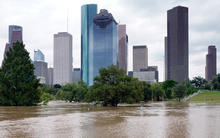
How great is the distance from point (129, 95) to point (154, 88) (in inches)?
2120

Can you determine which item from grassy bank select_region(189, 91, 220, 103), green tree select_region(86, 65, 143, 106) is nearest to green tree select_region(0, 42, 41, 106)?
green tree select_region(86, 65, 143, 106)

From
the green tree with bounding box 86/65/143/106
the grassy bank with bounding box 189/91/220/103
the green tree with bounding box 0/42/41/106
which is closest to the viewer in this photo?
the green tree with bounding box 0/42/41/106

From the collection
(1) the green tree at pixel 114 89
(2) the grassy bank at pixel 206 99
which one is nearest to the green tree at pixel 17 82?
(1) the green tree at pixel 114 89

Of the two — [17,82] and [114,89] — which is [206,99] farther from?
[17,82]

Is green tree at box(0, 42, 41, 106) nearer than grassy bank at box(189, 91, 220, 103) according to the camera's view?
Yes

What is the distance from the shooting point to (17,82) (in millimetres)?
54062

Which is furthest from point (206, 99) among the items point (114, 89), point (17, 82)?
point (17, 82)

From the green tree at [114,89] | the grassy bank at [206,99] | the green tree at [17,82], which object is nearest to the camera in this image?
the green tree at [17,82]

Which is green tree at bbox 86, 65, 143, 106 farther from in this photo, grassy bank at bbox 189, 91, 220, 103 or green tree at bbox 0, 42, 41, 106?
grassy bank at bbox 189, 91, 220, 103

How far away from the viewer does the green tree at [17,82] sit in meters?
53.4

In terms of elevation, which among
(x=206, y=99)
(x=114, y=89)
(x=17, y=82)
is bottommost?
(x=206, y=99)

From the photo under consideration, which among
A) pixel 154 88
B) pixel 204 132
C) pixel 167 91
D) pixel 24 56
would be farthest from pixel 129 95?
pixel 167 91

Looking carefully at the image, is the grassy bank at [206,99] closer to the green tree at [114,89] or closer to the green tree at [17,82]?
the green tree at [114,89]

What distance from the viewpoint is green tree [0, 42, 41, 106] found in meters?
53.4
